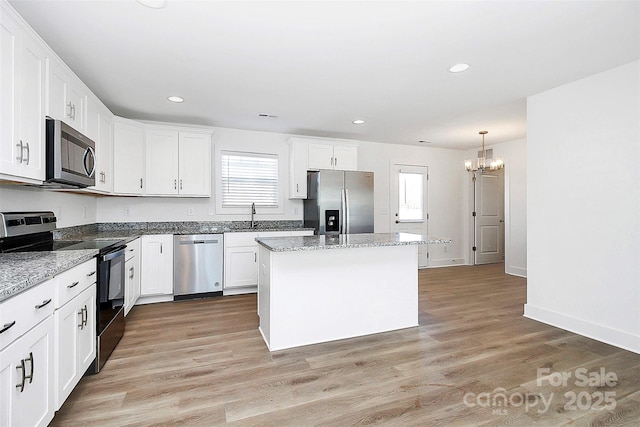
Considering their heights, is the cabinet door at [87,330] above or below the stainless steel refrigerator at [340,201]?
below

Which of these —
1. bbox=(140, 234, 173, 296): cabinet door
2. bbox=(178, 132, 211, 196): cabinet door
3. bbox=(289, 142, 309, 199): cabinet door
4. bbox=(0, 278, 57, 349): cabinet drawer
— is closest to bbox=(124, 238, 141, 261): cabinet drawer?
bbox=(140, 234, 173, 296): cabinet door

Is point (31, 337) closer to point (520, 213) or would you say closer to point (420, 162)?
point (420, 162)

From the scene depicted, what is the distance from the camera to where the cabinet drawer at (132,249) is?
3266 millimetres

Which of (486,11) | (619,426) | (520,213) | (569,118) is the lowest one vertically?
(619,426)

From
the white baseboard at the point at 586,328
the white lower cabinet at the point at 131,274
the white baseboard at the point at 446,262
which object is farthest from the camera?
the white baseboard at the point at 446,262

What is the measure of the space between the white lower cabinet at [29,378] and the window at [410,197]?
212 inches

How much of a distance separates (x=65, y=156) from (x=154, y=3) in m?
1.26

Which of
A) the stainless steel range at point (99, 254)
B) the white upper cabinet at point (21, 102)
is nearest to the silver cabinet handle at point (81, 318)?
the stainless steel range at point (99, 254)

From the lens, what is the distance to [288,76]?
2.89 metres

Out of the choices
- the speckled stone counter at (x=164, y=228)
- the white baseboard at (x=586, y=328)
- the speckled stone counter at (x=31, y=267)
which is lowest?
the white baseboard at (x=586, y=328)

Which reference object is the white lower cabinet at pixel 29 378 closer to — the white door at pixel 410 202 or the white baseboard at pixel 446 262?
the white door at pixel 410 202

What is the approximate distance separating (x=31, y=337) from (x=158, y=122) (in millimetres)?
3632

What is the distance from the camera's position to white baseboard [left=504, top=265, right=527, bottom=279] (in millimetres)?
5488

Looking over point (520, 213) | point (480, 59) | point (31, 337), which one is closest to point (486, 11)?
point (480, 59)
